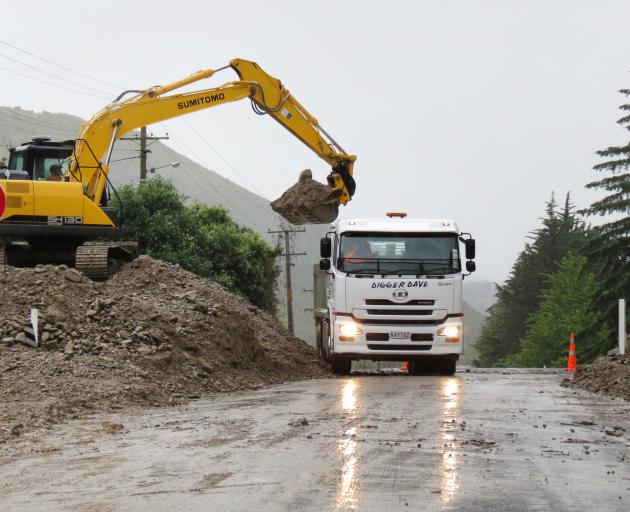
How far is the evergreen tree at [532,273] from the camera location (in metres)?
78.7

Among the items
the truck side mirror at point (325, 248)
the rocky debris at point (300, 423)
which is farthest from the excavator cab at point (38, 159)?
the rocky debris at point (300, 423)

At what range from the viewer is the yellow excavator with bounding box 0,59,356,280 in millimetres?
21906

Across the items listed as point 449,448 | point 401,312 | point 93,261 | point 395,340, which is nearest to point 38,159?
point 93,261

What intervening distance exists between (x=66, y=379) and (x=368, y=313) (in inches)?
282

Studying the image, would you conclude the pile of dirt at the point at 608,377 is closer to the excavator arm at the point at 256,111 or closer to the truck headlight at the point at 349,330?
the truck headlight at the point at 349,330

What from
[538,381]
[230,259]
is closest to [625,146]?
[230,259]

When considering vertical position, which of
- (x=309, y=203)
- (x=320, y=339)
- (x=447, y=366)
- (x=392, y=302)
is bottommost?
(x=447, y=366)

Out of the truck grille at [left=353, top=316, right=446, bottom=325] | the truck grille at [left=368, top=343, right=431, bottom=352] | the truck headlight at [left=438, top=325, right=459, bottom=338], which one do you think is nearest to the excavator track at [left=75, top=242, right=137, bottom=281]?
the truck grille at [left=353, top=316, right=446, bottom=325]

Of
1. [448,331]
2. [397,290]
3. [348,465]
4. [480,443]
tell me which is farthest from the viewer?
[448,331]

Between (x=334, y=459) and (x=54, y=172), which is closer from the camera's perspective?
(x=334, y=459)

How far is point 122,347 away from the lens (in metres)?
17.8

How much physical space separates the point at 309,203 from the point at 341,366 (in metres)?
4.15

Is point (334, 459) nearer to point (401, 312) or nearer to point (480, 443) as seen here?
point (480, 443)

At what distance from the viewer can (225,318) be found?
70.2 ft
